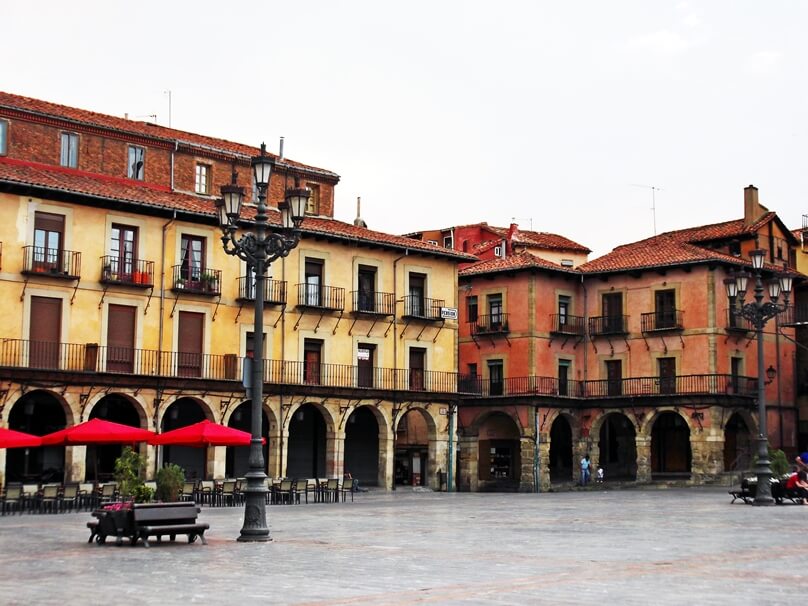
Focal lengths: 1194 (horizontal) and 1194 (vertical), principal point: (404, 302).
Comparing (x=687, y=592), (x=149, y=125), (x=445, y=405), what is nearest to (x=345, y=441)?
(x=445, y=405)

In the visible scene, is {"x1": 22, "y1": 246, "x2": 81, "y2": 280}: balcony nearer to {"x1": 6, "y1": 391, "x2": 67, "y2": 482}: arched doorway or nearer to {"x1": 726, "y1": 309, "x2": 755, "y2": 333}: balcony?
{"x1": 6, "y1": 391, "x2": 67, "y2": 482}: arched doorway

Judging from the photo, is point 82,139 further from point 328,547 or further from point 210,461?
point 328,547

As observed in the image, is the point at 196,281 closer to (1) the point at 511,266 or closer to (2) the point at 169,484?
(2) the point at 169,484

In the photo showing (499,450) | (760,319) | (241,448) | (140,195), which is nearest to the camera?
(760,319)

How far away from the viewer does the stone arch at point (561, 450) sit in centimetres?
5650

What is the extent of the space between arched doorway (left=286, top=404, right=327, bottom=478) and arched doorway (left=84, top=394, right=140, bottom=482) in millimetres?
6890

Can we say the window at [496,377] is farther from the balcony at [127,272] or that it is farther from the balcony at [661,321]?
the balcony at [127,272]

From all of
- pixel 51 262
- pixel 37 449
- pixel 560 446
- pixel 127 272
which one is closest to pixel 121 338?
pixel 127 272

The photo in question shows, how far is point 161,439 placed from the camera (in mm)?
32438

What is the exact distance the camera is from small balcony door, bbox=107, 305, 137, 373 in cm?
3866

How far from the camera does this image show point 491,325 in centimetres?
5538

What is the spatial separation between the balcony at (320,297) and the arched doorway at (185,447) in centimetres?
537

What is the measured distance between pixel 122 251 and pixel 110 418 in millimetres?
5700

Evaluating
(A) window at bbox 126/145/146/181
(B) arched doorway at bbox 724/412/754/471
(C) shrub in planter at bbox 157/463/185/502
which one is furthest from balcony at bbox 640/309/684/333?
(C) shrub in planter at bbox 157/463/185/502
